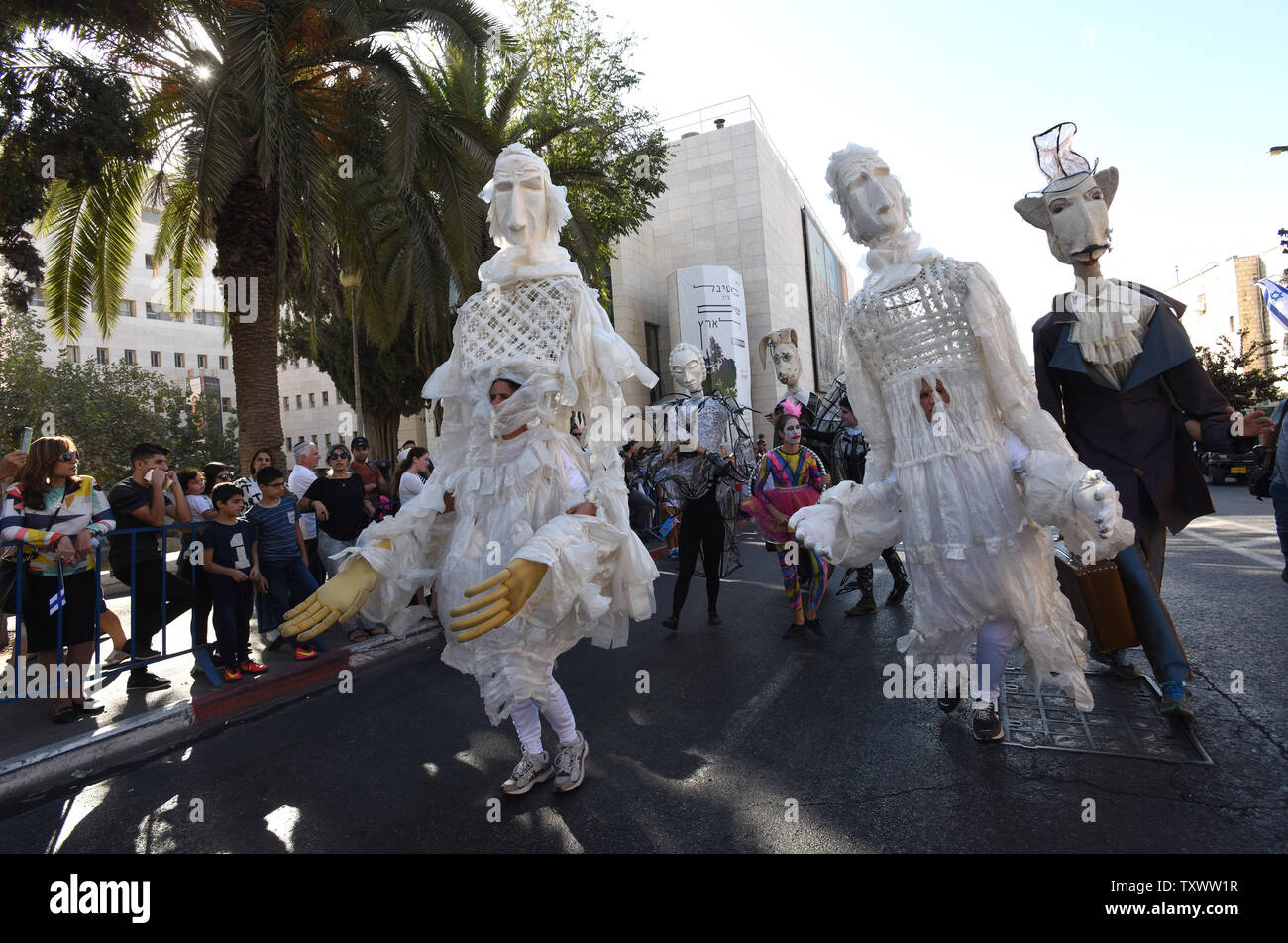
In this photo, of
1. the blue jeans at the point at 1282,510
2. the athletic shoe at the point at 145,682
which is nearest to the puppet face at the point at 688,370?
the blue jeans at the point at 1282,510

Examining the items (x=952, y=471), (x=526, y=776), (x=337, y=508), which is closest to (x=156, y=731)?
(x=337, y=508)

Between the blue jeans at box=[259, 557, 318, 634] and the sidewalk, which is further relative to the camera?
the blue jeans at box=[259, 557, 318, 634]

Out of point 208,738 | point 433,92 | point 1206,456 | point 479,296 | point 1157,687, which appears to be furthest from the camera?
point 1206,456

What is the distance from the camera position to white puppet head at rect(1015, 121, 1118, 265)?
380 cm

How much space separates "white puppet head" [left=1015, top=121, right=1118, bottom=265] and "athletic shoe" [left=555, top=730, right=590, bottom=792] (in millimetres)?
3555

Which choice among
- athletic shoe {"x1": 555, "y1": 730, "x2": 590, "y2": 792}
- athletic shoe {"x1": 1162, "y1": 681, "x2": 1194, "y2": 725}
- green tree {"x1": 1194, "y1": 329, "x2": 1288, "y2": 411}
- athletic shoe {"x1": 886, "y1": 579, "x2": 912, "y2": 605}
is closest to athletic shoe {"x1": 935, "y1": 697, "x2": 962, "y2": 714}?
athletic shoe {"x1": 1162, "y1": 681, "x2": 1194, "y2": 725}

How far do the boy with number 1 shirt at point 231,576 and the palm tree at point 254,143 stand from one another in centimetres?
377

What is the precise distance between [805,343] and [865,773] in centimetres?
3656

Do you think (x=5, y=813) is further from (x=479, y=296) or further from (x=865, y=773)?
(x=865, y=773)

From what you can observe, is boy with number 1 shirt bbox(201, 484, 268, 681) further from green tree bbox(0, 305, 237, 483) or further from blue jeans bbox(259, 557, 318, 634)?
green tree bbox(0, 305, 237, 483)

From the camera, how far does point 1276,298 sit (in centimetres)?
602

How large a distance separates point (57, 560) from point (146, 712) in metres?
1.20

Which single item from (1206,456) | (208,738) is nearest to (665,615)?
(208,738)

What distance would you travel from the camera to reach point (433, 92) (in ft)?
39.3
